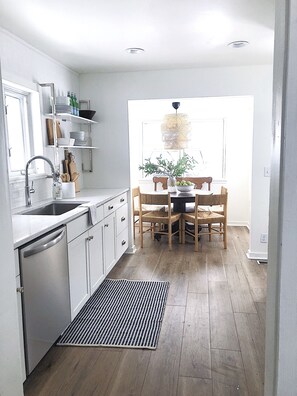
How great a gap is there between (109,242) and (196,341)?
1416 mm

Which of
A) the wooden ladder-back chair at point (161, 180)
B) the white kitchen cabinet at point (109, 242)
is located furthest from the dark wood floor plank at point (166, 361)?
the wooden ladder-back chair at point (161, 180)

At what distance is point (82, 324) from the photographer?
254 cm

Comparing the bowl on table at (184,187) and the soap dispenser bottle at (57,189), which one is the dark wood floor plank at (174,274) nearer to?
the bowl on table at (184,187)

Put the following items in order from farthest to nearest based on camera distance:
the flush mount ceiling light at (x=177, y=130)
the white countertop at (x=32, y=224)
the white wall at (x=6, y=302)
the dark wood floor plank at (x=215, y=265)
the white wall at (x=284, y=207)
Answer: the flush mount ceiling light at (x=177, y=130) → the dark wood floor plank at (x=215, y=265) → the white countertop at (x=32, y=224) → the white wall at (x=6, y=302) → the white wall at (x=284, y=207)

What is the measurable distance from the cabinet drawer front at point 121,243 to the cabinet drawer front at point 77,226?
109 centimetres

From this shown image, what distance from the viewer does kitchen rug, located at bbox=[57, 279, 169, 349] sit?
2305 millimetres

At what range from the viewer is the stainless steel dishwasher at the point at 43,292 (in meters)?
1.76

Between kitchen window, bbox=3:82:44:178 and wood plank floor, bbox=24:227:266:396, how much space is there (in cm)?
171

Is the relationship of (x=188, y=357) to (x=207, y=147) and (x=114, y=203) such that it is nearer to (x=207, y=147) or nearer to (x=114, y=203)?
(x=114, y=203)

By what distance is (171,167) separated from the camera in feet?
18.0

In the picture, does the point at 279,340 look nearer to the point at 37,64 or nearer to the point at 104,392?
the point at 104,392

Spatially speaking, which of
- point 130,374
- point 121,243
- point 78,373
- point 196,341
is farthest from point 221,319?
point 121,243

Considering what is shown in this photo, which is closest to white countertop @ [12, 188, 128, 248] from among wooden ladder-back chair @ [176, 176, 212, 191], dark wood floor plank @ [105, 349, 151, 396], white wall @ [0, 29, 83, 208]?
white wall @ [0, 29, 83, 208]

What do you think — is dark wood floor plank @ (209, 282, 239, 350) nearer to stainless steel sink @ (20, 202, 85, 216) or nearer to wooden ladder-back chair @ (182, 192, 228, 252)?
wooden ladder-back chair @ (182, 192, 228, 252)
